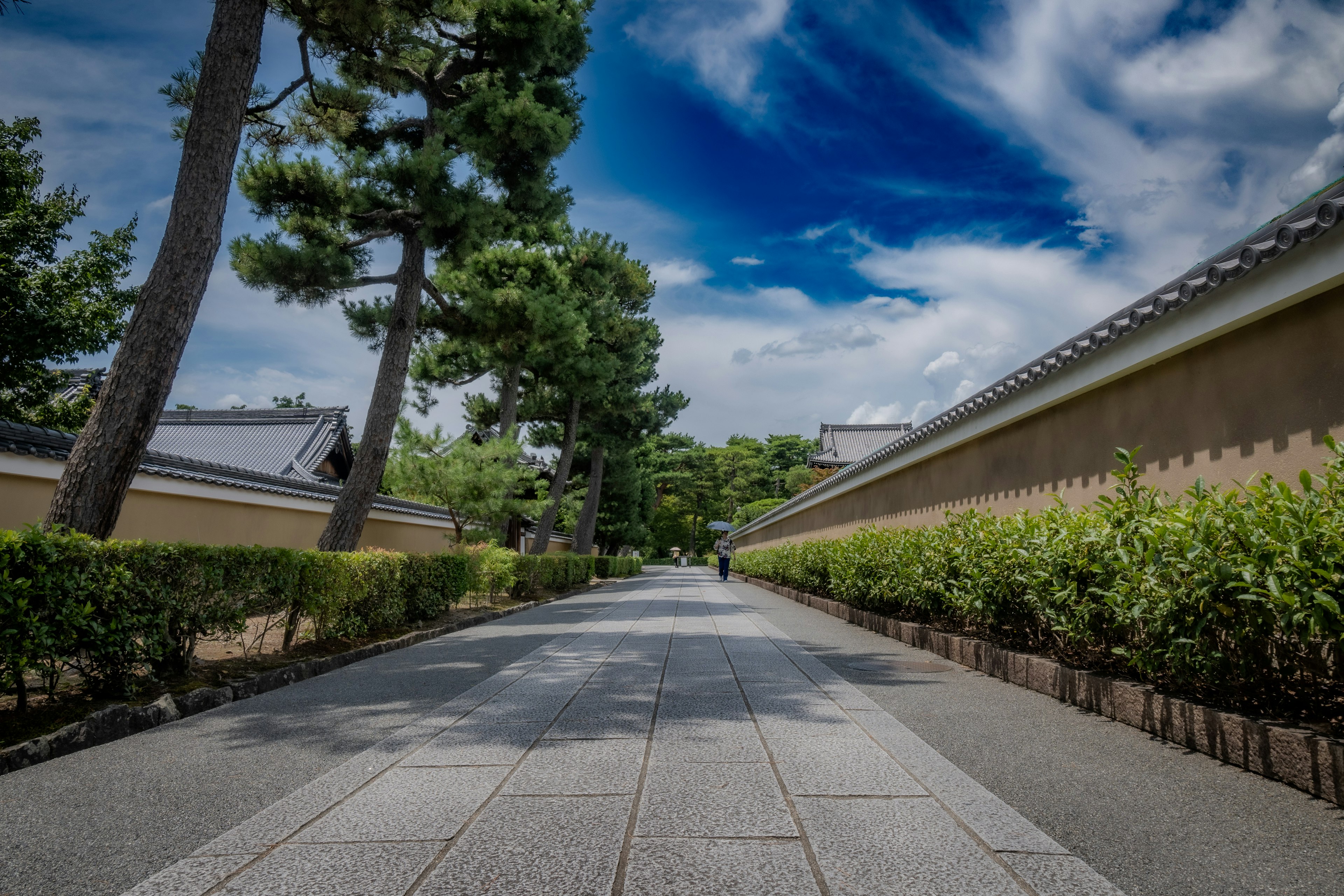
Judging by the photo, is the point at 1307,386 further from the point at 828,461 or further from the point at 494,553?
the point at 828,461

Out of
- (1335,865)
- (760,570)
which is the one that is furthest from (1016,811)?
(760,570)

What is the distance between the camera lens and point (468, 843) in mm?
2311

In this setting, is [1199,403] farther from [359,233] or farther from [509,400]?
[509,400]

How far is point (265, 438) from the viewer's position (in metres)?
21.1

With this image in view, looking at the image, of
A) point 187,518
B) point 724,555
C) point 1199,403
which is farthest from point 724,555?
point 1199,403

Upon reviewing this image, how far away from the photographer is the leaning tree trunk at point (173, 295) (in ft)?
16.9

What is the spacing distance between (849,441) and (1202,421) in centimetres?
3540

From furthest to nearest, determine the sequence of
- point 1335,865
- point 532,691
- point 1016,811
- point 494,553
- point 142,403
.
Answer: point 494,553, point 142,403, point 532,691, point 1016,811, point 1335,865

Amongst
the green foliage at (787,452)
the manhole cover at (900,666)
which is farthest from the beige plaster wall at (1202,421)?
the green foliage at (787,452)

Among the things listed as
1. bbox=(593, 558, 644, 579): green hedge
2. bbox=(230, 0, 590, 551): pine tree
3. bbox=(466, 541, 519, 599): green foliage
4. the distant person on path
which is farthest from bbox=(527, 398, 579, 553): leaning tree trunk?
bbox=(230, 0, 590, 551): pine tree

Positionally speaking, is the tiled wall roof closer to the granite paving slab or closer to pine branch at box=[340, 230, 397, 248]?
the granite paving slab

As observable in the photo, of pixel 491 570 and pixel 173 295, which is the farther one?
pixel 491 570

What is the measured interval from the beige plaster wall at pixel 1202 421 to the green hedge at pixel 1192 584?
0.26 m

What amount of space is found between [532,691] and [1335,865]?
161 inches
